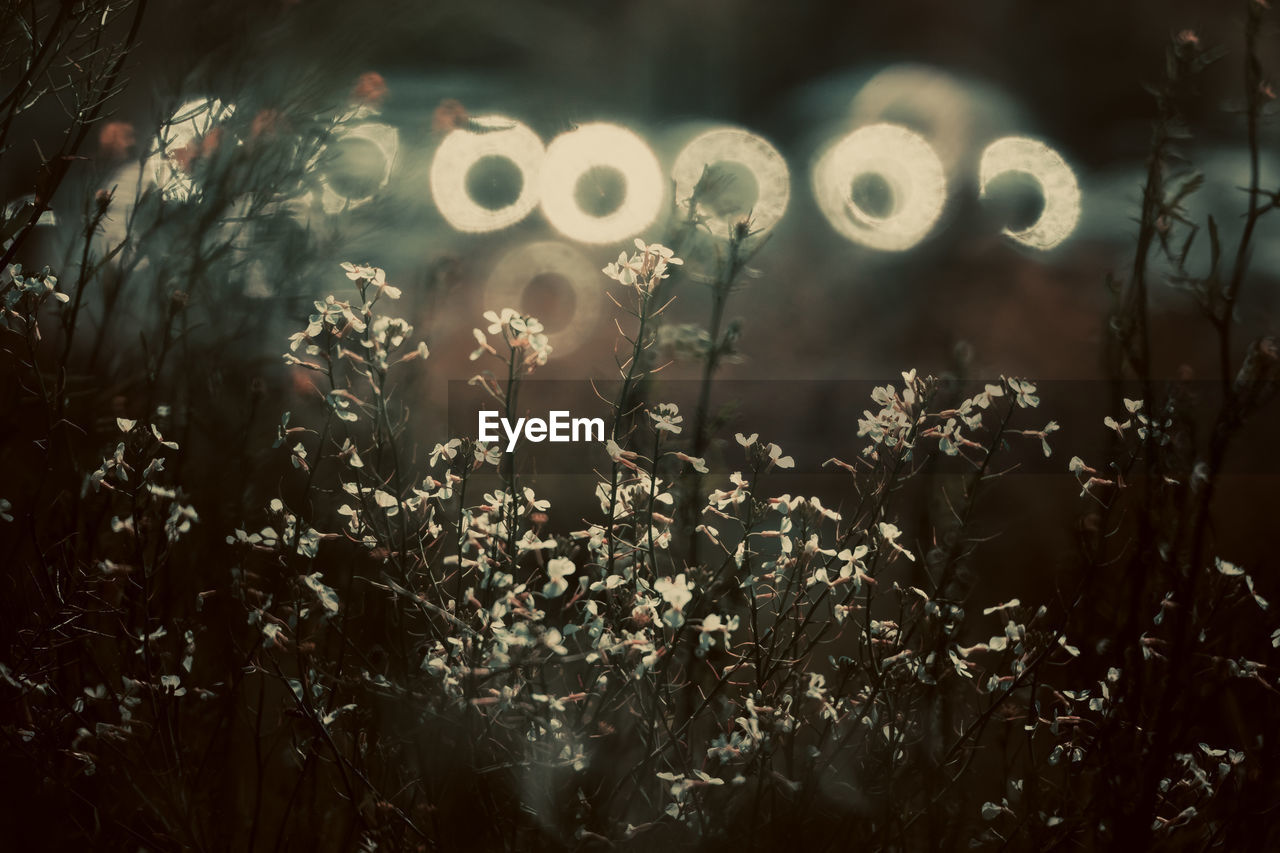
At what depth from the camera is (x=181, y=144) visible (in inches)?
110

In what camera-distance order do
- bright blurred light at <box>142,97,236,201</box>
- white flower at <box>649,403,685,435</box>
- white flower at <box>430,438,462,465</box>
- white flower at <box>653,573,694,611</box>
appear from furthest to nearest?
1. bright blurred light at <box>142,97,236,201</box>
2. white flower at <box>430,438,462,465</box>
3. white flower at <box>649,403,685,435</box>
4. white flower at <box>653,573,694,611</box>

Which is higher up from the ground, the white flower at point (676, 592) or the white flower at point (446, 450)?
the white flower at point (446, 450)

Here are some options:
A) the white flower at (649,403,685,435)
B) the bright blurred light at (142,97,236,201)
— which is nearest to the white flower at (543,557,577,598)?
the white flower at (649,403,685,435)

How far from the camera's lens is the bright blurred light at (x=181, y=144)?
274 cm

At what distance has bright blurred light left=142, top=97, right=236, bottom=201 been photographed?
274 cm

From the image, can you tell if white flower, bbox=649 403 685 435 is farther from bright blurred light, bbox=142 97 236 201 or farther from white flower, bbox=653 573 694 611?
bright blurred light, bbox=142 97 236 201

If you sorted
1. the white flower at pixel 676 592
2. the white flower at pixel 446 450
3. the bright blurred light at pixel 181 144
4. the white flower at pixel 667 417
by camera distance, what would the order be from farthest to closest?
the bright blurred light at pixel 181 144 → the white flower at pixel 446 450 → the white flower at pixel 667 417 → the white flower at pixel 676 592

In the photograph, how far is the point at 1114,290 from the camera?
83.7 inches

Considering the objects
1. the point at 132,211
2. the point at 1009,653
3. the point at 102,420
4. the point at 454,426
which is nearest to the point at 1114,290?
the point at 1009,653

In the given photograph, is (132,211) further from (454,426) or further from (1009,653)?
(1009,653)

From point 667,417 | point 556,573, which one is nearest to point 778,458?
point 667,417

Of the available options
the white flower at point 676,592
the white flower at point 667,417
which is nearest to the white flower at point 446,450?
the white flower at point 667,417

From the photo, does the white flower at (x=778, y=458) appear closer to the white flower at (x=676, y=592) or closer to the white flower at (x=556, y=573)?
the white flower at (x=676, y=592)

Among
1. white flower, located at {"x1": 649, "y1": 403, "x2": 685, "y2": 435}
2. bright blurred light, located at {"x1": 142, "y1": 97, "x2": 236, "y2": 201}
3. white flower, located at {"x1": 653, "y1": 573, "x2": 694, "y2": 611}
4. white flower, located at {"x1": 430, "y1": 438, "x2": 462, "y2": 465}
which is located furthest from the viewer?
bright blurred light, located at {"x1": 142, "y1": 97, "x2": 236, "y2": 201}
